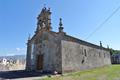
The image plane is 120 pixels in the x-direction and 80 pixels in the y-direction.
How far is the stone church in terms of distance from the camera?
68.9ft

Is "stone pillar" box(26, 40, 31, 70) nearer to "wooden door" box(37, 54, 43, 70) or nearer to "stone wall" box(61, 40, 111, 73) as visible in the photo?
"wooden door" box(37, 54, 43, 70)

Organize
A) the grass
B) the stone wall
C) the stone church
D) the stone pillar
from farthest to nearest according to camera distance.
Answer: the stone pillar, the stone wall, the stone church, the grass

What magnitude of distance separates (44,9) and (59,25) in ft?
20.5

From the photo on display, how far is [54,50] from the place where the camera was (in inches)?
858

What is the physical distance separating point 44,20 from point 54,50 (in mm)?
6156

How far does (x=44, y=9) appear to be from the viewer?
1018 inches

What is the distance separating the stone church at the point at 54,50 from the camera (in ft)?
68.9

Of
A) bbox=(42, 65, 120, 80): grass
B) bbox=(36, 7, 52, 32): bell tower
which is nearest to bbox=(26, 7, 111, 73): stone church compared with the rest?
bbox=(36, 7, 52, 32): bell tower

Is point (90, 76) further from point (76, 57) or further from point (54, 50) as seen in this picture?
point (76, 57)

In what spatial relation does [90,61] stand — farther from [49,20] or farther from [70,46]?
[49,20]

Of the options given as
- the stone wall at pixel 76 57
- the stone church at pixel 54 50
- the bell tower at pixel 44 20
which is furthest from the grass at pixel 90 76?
the bell tower at pixel 44 20

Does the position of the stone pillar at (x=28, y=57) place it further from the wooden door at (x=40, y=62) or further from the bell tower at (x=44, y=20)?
the bell tower at (x=44, y=20)

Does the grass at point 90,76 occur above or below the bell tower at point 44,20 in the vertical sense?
below

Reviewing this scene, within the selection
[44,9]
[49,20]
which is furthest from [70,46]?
[44,9]
